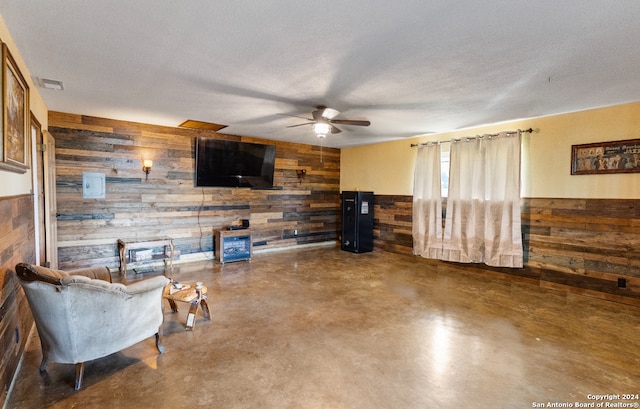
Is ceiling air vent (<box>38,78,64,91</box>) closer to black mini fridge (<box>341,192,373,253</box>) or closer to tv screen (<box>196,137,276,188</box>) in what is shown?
tv screen (<box>196,137,276,188</box>)

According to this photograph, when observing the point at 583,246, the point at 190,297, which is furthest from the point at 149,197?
the point at 583,246

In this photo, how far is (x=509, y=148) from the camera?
184 inches

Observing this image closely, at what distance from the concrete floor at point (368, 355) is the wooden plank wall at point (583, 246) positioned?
320 mm

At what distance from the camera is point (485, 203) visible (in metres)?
4.94

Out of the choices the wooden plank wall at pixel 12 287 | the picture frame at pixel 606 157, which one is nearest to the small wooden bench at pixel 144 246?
the wooden plank wall at pixel 12 287

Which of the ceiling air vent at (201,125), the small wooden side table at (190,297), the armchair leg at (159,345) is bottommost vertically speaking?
the armchair leg at (159,345)

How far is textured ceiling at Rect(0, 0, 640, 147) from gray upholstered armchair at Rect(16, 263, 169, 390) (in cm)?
174

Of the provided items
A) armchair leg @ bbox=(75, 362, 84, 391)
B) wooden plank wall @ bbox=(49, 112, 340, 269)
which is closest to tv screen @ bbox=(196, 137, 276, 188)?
wooden plank wall @ bbox=(49, 112, 340, 269)

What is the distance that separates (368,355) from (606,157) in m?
3.95

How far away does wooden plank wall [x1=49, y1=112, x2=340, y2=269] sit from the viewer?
179 inches

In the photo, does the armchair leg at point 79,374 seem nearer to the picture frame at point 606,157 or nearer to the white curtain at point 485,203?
the white curtain at point 485,203

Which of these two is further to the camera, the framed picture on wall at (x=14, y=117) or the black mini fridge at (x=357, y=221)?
the black mini fridge at (x=357, y=221)

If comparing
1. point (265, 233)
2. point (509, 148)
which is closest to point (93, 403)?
point (265, 233)

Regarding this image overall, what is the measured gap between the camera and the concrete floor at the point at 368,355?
2.04 meters
